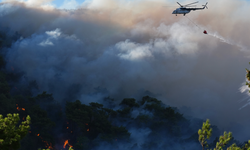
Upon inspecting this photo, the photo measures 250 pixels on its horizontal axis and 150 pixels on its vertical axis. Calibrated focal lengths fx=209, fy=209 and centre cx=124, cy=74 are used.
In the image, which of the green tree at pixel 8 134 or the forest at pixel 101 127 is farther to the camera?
the forest at pixel 101 127

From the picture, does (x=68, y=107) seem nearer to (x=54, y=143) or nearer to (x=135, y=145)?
(x=54, y=143)

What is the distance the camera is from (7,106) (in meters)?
67.2

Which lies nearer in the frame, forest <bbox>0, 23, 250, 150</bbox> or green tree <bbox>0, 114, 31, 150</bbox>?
green tree <bbox>0, 114, 31, 150</bbox>

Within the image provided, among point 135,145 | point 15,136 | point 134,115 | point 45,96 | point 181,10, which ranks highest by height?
point 181,10

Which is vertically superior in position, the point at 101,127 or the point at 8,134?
the point at 101,127

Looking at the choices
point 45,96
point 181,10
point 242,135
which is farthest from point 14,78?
point 242,135

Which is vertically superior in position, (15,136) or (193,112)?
(193,112)

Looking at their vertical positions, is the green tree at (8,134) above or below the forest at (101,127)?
below

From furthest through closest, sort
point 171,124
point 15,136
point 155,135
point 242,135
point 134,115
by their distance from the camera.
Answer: point 242,135, point 134,115, point 171,124, point 155,135, point 15,136

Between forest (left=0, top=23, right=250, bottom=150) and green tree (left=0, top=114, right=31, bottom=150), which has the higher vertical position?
forest (left=0, top=23, right=250, bottom=150)

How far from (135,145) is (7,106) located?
42802 millimetres

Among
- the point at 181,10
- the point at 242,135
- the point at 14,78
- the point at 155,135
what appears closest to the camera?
the point at 181,10

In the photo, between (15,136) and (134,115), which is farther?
(134,115)

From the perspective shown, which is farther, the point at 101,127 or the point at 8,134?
the point at 101,127
